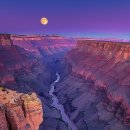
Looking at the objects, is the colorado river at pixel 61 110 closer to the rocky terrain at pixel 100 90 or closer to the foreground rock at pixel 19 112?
the rocky terrain at pixel 100 90

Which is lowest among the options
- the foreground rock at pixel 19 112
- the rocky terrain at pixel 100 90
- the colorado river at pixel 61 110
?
the colorado river at pixel 61 110

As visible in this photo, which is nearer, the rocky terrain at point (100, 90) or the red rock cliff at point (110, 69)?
the rocky terrain at point (100, 90)

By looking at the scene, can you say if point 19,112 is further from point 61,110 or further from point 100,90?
point 100,90

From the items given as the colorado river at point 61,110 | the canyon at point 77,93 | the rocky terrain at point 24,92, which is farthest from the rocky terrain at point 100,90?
the rocky terrain at point 24,92

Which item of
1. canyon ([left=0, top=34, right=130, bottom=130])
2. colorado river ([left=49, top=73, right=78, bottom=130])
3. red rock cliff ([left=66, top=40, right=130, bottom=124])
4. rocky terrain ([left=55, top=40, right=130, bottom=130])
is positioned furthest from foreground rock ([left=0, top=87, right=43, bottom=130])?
colorado river ([left=49, top=73, right=78, bottom=130])

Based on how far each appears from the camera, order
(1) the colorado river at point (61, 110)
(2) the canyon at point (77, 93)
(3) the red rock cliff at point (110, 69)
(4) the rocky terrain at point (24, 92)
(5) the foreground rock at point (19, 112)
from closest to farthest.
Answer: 1. (5) the foreground rock at point (19, 112)
2. (4) the rocky terrain at point (24, 92)
3. (2) the canyon at point (77, 93)
4. (1) the colorado river at point (61, 110)
5. (3) the red rock cliff at point (110, 69)

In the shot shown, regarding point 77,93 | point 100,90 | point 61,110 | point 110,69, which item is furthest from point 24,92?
point 110,69

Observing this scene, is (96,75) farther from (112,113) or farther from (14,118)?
(14,118)

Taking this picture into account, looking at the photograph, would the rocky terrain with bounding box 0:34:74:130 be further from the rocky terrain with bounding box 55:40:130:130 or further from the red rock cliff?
the red rock cliff
